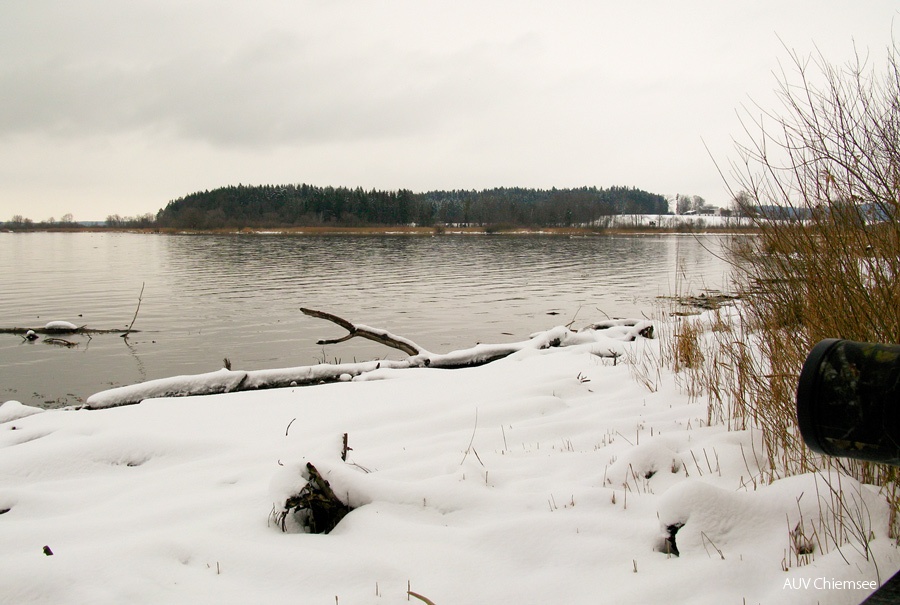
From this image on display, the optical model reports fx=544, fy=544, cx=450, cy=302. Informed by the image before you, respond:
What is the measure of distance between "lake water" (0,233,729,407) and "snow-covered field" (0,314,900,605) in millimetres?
2221

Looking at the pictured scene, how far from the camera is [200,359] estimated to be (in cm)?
1177

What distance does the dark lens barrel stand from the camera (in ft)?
5.10

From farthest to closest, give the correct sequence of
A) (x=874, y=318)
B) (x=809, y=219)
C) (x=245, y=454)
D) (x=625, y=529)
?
(x=245, y=454) → (x=809, y=219) → (x=874, y=318) → (x=625, y=529)

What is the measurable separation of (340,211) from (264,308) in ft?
369

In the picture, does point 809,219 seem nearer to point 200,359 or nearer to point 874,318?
point 874,318

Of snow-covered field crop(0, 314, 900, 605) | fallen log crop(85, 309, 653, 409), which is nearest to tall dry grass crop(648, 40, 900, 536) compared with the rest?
snow-covered field crop(0, 314, 900, 605)

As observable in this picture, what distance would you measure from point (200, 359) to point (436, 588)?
1073 centimetres

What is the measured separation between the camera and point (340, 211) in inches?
5017

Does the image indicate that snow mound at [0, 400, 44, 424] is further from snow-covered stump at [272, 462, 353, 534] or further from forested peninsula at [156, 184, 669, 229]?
forested peninsula at [156, 184, 669, 229]

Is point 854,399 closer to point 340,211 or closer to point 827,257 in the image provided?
point 827,257

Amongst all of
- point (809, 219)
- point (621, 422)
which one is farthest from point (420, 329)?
point (809, 219)

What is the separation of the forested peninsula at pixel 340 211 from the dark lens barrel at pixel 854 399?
12162 centimetres

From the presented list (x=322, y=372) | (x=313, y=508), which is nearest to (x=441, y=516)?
(x=313, y=508)

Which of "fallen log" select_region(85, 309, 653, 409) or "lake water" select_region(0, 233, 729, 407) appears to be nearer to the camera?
"fallen log" select_region(85, 309, 653, 409)
